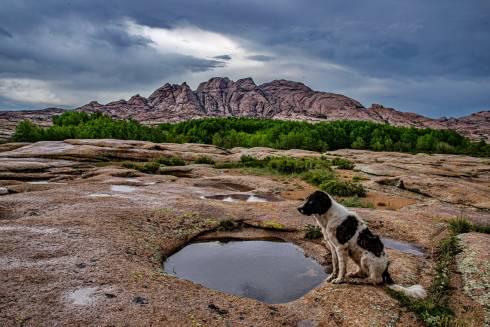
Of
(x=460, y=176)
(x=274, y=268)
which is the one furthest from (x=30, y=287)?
(x=460, y=176)

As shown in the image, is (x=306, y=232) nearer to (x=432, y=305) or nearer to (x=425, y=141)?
(x=432, y=305)

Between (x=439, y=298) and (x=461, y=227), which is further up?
(x=461, y=227)

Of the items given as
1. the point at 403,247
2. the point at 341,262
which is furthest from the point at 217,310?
the point at 403,247

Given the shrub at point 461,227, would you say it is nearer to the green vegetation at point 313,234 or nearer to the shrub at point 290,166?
the green vegetation at point 313,234

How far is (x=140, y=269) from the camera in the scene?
30.1 ft

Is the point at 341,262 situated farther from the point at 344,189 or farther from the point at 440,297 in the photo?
the point at 344,189

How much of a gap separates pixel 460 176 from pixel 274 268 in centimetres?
3731

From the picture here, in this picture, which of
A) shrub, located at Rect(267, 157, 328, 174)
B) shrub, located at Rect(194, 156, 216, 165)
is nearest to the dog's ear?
shrub, located at Rect(267, 157, 328, 174)

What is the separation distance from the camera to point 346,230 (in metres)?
8.64

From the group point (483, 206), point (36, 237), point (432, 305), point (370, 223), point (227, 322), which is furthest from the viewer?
point (483, 206)

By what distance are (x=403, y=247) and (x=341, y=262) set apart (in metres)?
5.85

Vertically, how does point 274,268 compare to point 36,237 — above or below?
below

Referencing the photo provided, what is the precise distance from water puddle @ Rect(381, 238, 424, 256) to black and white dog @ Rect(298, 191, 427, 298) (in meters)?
4.34

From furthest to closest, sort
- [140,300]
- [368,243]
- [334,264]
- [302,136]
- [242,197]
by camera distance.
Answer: [302,136], [242,197], [334,264], [368,243], [140,300]
